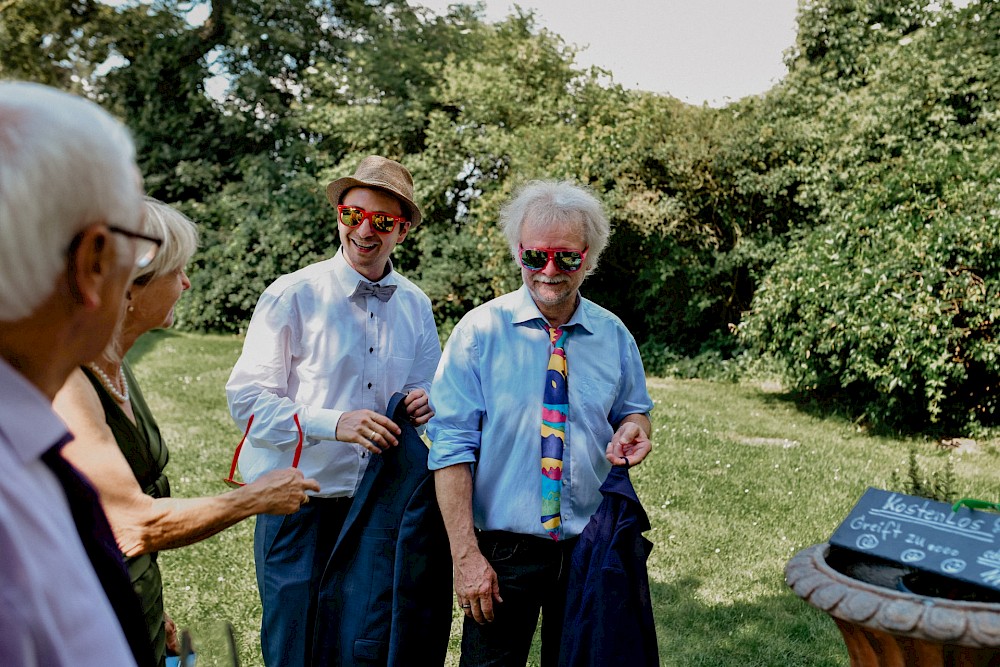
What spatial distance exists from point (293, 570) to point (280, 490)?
822 mm

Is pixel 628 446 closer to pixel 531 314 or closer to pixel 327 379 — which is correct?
pixel 531 314

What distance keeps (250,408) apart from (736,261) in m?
11.1

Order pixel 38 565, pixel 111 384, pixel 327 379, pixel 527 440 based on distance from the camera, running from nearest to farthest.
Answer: pixel 38 565 → pixel 111 384 → pixel 527 440 → pixel 327 379

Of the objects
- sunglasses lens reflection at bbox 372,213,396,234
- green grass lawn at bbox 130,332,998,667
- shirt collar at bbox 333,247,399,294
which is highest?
sunglasses lens reflection at bbox 372,213,396,234

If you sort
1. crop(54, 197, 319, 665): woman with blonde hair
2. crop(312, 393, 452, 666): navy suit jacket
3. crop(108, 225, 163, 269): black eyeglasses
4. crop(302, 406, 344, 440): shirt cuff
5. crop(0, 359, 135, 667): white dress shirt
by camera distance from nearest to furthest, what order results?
crop(0, 359, 135, 667): white dress shirt < crop(108, 225, 163, 269): black eyeglasses < crop(54, 197, 319, 665): woman with blonde hair < crop(312, 393, 452, 666): navy suit jacket < crop(302, 406, 344, 440): shirt cuff

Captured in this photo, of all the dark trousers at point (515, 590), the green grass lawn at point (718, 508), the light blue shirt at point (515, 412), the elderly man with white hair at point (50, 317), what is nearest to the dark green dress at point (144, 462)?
the green grass lawn at point (718, 508)

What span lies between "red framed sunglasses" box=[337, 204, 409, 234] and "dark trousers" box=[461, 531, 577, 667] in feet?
4.02

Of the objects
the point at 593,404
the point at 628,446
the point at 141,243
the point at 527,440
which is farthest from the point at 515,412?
the point at 141,243

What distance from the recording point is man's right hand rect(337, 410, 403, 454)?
8.90ft

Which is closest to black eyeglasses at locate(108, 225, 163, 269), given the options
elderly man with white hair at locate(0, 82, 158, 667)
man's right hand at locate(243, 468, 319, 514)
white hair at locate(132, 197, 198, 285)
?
elderly man with white hair at locate(0, 82, 158, 667)

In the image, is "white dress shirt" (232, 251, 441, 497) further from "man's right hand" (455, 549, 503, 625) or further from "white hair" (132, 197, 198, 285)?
"white hair" (132, 197, 198, 285)

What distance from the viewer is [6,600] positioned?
0.83 metres

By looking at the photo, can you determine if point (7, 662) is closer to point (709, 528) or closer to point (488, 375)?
point (488, 375)

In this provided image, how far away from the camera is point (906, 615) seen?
1.95 meters
